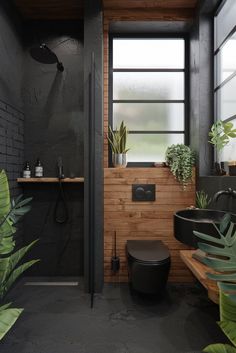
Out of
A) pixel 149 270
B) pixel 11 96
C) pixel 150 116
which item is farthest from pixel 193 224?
pixel 11 96

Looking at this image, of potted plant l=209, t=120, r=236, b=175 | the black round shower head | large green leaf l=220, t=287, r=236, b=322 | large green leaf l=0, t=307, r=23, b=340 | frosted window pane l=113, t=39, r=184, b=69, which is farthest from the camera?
frosted window pane l=113, t=39, r=184, b=69

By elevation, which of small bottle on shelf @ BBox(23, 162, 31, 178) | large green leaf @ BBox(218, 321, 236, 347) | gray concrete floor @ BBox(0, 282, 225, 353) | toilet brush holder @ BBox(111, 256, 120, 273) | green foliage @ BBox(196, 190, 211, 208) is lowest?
gray concrete floor @ BBox(0, 282, 225, 353)

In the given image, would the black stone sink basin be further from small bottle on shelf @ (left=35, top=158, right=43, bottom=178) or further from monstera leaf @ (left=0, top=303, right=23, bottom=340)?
small bottle on shelf @ (left=35, top=158, right=43, bottom=178)

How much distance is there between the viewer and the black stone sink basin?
64.8 inches

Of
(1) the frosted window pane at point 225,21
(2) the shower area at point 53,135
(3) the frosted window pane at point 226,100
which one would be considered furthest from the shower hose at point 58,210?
(1) the frosted window pane at point 225,21

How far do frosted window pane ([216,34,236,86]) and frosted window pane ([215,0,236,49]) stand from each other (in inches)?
4.3

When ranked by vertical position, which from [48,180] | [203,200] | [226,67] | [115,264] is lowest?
[115,264]

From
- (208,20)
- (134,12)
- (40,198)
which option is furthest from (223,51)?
(40,198)

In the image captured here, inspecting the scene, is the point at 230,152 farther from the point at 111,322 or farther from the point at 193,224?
the point at 111,322

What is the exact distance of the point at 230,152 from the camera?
2.33m

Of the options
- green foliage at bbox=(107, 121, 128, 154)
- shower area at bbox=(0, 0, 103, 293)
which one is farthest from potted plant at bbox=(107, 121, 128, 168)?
shower area at bbox=(0, 0, 103, 293)

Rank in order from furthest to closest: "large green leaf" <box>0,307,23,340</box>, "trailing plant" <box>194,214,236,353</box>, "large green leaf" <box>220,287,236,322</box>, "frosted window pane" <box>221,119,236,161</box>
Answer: "frosted window pane" <box>221,119,236,161</box>, "large green leaf" <box>0,307,23,340</box>, "large green leaf" <box>220,287,236,322</box>, "trailing plant" <box>194,214,236,353</box>

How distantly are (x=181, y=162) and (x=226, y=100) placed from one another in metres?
0.73

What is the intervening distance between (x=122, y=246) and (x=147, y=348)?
1.05 meters
